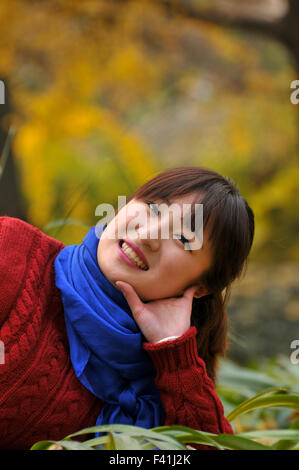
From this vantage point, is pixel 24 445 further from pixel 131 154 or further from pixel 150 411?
pixel 131 154

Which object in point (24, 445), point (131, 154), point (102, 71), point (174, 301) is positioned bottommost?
point (24, 445)

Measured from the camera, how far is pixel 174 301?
1.17 m

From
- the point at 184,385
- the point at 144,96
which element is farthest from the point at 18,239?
the point at 144,96

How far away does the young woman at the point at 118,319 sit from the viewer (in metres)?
1.09

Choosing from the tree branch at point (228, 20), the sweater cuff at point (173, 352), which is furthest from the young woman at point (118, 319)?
the tree branch at point (228, 20)

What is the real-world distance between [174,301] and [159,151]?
22.2 feet

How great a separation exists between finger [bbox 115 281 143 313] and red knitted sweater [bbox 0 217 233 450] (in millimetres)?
82

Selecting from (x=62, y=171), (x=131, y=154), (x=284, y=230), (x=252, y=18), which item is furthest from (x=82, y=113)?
(x=284, y=230)

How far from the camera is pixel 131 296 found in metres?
1.12

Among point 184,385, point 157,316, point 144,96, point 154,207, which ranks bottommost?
point 184,385

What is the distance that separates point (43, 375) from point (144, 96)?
215 inches

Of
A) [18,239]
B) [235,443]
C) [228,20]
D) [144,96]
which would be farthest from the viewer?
[144,96]

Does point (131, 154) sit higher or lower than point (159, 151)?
lower

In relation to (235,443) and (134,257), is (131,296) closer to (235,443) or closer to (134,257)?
(134,257)
